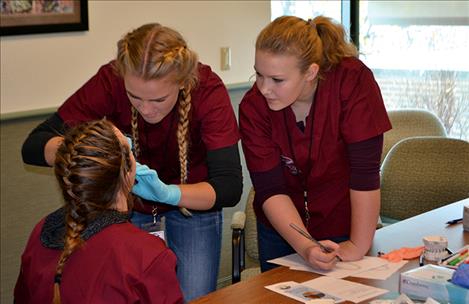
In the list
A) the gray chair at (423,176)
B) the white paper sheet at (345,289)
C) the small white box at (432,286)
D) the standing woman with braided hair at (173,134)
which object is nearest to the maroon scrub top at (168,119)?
the standing woman with braided hair at (173,134)

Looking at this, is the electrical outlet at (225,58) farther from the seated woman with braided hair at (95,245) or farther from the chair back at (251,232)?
the seated woman with braided hair at (95,245)

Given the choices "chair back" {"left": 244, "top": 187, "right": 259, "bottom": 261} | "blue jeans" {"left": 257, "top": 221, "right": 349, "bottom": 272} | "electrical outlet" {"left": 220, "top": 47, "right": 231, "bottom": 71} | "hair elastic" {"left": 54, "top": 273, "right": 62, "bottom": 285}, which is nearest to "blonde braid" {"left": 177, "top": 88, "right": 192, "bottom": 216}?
"blue jeans" {"left": 257, "top": 221, "right": 349, "bottom": 272}

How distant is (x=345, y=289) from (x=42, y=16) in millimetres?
1755

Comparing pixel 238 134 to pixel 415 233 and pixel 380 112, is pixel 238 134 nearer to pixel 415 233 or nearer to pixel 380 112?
pixel 380 112

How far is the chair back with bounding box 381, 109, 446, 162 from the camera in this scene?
12.3 feet

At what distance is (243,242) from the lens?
9.14 feet

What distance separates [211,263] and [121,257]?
71cm

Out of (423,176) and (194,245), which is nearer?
(194,245)

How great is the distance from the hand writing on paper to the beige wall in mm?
1487

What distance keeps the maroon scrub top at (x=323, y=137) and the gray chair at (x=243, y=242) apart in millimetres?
480

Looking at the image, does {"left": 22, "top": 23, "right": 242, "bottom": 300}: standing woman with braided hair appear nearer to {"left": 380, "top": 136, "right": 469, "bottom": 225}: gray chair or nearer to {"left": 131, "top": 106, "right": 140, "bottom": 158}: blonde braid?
{"left": 131, "top": 106, "right": 140, "bottom": 158}: blonde braid

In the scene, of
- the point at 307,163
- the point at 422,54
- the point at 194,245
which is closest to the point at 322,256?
the point at 307,163

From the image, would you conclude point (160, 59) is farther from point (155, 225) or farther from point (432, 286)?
point (432, 286)

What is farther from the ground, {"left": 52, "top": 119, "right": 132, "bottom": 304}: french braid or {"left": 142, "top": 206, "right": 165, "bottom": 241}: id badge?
{"left": 52, "top": 119, "right": 132, "bottom": 304}: french braid
